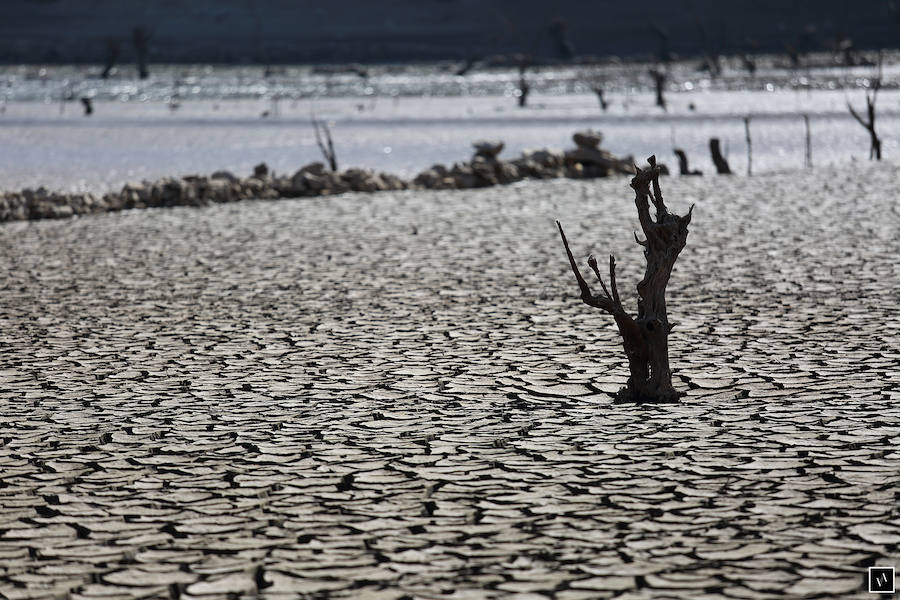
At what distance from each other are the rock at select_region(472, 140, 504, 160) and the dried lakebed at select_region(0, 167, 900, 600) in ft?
25.9

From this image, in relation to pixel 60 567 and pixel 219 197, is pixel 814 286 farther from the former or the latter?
pixel 219 197

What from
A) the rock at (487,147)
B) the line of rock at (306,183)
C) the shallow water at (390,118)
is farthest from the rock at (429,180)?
the shallow water at (390,118)

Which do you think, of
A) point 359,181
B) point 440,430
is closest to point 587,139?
point 359,181

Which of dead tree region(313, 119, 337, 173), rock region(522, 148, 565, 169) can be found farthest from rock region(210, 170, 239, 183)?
rock region(522, 148, 565, 169)

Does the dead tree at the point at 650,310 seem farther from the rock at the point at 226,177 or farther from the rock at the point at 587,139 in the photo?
the rock at the point at 587,139

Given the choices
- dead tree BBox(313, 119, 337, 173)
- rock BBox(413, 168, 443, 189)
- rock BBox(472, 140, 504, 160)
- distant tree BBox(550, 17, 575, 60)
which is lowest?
rock BBox(413, 168, 443, 189)

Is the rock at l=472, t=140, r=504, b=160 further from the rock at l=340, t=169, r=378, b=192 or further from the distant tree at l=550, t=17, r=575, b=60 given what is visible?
the distant tree at l=550, t=17, r=575, b=60

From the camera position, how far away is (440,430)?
532 centimetres

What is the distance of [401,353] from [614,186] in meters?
10.1

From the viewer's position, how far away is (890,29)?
78.6m

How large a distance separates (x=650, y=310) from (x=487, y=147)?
12744mm

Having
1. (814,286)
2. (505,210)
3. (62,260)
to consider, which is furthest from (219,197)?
(814,286)

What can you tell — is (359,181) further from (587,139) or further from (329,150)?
(329,150)

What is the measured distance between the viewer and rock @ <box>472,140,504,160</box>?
18398mm
